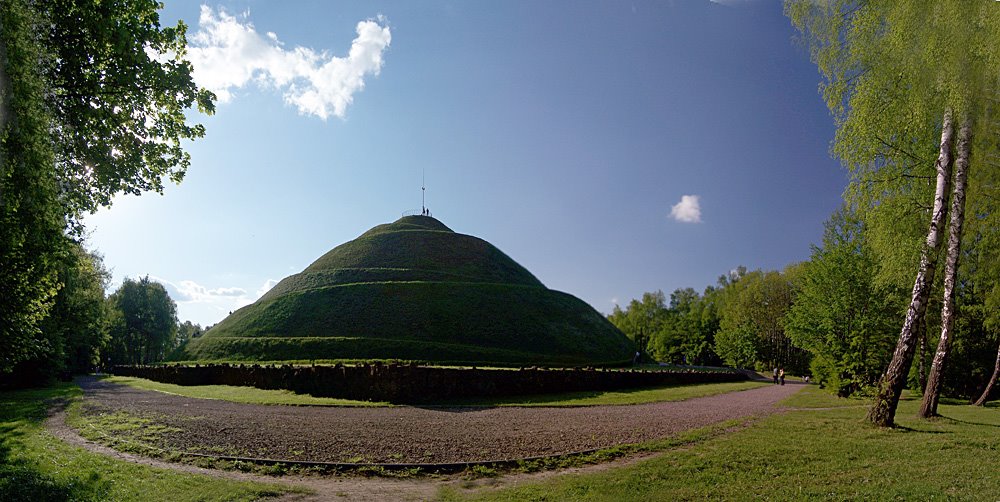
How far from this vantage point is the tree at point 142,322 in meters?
73.7

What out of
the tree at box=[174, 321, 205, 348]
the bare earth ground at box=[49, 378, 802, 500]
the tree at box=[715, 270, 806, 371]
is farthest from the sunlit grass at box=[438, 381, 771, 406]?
the tree at box=[174, 321, 205, 348]

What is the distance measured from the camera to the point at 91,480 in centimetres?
835

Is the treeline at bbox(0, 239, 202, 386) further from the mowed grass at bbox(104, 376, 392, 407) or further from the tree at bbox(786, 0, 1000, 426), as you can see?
the tree at bbox(786, 0, 1000, 426)

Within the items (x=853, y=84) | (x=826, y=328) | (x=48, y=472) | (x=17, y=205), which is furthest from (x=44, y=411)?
(x=826, y=328)

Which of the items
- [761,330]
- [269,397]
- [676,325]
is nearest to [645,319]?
[676,325]

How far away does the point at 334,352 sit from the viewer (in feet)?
159

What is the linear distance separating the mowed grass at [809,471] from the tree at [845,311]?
1024cm

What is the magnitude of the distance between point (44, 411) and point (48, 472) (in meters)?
14.3

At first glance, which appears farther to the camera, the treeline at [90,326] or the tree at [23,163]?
the treeline at [90,326]

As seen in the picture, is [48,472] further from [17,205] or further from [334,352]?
[334,352]

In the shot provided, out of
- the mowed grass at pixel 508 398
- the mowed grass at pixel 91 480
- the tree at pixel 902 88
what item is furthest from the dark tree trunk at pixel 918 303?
the mowed grass at pixel 91 480

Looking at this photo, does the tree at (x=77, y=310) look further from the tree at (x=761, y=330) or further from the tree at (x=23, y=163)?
the tree at (x=761, y=330)

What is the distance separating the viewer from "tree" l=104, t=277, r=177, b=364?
7369 centimetres

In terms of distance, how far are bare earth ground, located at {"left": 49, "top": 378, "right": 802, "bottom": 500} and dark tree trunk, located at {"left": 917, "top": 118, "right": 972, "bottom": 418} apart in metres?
4.88
